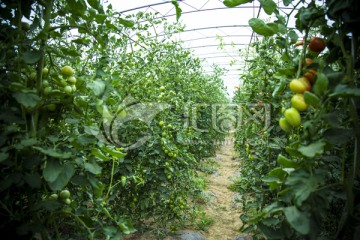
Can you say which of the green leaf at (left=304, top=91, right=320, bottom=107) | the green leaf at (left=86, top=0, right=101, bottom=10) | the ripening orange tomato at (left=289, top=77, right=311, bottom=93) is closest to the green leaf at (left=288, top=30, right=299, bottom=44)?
the ripening orange tomato at (left=289, top=77, right=311, bottom=93)

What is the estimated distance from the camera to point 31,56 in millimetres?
863

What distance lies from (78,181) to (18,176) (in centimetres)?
19

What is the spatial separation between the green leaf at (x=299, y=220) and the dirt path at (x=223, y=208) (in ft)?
7.86

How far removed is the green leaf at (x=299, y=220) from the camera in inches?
25.3

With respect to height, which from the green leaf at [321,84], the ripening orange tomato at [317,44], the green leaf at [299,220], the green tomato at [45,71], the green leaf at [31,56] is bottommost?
the green leaf at [299,220]

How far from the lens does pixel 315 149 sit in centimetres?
65

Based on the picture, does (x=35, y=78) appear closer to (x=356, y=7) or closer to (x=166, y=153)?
(x=356, y=7)

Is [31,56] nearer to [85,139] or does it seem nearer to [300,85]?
[85,139]

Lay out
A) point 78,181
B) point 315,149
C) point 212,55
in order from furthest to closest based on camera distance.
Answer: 1. point 212,55
2. point 78,181
3. point 315,149

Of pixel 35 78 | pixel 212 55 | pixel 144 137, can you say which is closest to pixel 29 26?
pixel 35 78

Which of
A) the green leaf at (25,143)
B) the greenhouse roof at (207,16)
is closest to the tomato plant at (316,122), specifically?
the green leaf at (25,143)

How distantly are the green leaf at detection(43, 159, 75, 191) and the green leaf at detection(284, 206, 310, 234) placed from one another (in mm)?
669

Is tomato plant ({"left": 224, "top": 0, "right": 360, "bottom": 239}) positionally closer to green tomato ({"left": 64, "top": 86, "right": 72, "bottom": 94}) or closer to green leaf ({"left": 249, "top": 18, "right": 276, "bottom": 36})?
green leaf ({"left": 249, "top": 18, "right": 276, "bottom": 36})

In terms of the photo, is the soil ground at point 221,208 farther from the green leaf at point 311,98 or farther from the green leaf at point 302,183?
the green leaf at point 311,98
